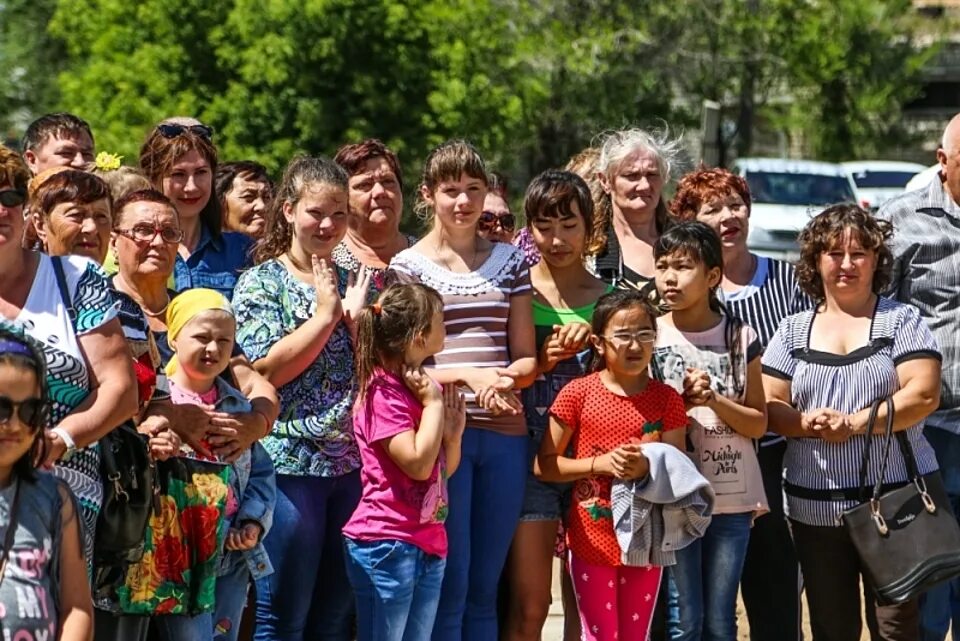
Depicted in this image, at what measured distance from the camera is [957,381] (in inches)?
241

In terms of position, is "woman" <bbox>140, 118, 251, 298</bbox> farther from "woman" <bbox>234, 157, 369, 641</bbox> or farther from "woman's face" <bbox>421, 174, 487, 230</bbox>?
"woman's face" <bbox>421, 174, 487, 230</bbox>

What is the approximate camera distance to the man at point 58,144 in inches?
261

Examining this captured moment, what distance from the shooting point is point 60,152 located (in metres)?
6.62

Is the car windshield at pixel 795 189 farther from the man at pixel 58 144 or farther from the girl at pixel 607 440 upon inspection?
the girl at pixel 607 440

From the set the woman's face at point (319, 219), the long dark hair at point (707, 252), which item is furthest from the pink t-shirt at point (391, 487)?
the long dark hair at point (707, 252)

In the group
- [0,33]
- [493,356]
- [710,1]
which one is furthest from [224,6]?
[493,356]

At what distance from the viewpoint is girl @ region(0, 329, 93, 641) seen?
3.80m

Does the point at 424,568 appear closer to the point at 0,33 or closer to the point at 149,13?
the point at 149,13

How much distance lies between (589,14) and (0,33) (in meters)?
14.4

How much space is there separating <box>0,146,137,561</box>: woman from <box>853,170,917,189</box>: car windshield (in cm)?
2507

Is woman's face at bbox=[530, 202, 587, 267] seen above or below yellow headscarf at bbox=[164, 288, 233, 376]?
above

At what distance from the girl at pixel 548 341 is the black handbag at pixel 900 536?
3.60 feet

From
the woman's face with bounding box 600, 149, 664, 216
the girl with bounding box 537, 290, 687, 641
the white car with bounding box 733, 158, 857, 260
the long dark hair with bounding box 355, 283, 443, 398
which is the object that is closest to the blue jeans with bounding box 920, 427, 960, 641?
the girl with bounding box 537, 290, 687, 641

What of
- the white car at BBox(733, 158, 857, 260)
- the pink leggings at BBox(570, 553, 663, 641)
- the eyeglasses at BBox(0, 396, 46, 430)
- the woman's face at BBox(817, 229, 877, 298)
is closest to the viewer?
the eyeglasses at BBox(0, 396, 46, 430)
